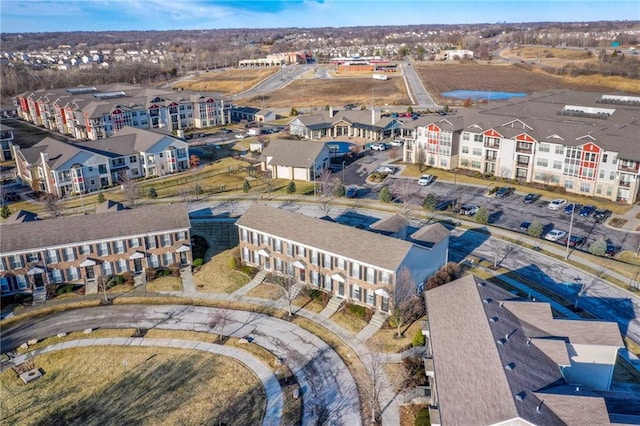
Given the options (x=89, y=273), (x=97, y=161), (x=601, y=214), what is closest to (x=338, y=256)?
(x=89, y=273)

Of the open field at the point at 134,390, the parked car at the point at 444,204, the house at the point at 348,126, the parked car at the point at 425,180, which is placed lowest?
the open field at the point at 134,390

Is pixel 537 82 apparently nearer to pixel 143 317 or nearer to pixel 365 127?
pixel 365 127

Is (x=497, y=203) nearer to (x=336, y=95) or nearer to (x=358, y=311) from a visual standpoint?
(x=358, y=311)

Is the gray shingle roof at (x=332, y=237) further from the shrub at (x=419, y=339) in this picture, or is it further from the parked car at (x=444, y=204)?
the parked car at (x=444, y=204)

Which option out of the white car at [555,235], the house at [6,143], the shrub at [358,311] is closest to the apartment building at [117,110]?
the house at [6,143]

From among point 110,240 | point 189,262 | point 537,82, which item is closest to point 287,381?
point 189,262
